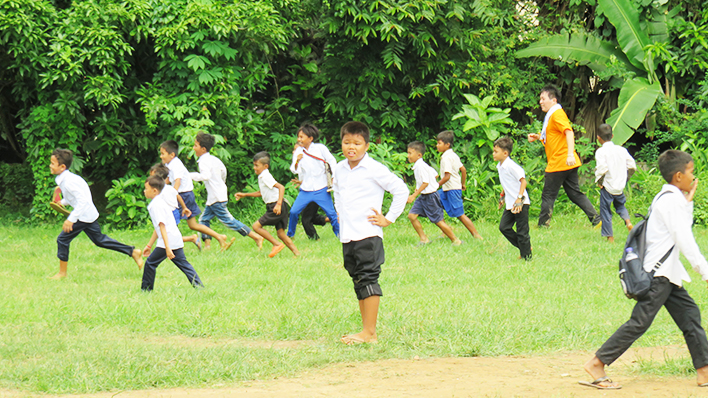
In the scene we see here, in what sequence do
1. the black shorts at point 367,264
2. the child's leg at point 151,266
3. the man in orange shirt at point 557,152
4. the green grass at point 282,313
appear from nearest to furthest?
the green grass at point 282,313 → the black shorts at point 367,264 → the child's leg at point 151,266 → the man in orange shirt at point 557,152

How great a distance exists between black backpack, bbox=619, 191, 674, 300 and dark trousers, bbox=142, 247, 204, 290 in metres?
4.37

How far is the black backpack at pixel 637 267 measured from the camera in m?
4.26

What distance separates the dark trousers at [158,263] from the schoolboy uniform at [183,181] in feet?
7.39

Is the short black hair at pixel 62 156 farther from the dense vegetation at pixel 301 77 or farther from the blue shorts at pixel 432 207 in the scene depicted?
the blue shorts at pixel 432 207

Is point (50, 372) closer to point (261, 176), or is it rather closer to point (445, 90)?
point (261, 176)

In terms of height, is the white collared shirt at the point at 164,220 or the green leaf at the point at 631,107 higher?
the green leaf at the point at 631,107

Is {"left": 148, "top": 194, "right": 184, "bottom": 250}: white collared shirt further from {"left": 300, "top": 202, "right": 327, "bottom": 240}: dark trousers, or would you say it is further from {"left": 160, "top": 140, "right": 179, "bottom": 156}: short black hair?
{"left": 300, "top": 202, "right": 327, "bottom": 240}: dark trousers

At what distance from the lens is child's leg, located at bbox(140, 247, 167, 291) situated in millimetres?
7078

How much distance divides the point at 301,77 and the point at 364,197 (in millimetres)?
8945

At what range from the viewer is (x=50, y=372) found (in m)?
4.73

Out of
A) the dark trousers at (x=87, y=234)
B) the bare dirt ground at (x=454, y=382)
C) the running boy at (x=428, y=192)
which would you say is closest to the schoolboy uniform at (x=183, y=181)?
the dark trousers at (x=87, y=234)

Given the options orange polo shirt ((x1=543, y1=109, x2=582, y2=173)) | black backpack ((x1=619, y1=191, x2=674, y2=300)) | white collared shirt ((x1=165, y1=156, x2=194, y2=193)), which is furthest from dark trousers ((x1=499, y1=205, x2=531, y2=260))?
white collared shirt ((x1=165, y1=156, x2=194, y2=193))

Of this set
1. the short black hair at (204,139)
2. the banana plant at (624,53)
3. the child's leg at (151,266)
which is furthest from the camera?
the banana plant at (624,53)

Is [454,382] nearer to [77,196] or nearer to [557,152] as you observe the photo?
[77,196]
